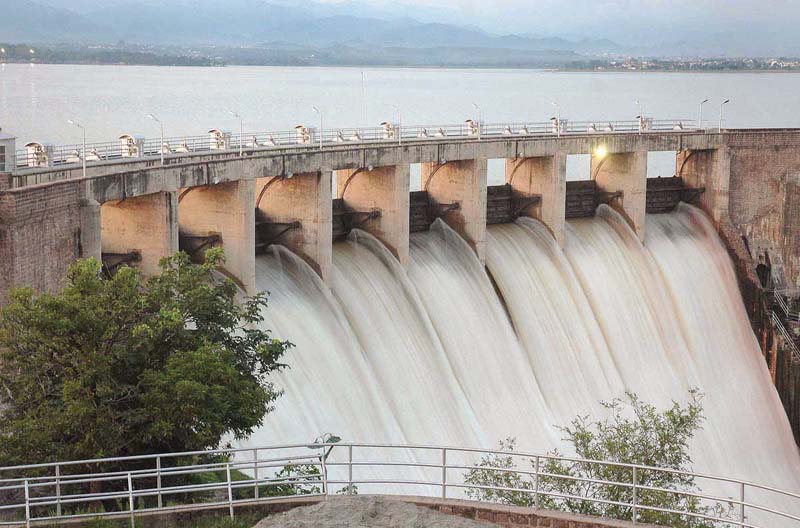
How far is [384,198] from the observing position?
1699 inches

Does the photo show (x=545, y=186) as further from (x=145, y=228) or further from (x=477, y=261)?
(x=145, y=228)

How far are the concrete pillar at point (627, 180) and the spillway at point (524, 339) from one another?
713 millimetres

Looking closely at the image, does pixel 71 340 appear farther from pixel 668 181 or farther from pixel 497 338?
pixel 668 181

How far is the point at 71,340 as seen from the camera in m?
21.4

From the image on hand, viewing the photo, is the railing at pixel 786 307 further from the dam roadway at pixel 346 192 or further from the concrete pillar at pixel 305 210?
the concrete pillar at pixel 305 210

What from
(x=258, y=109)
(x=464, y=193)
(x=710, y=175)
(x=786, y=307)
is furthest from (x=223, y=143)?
(x=258, y=109)

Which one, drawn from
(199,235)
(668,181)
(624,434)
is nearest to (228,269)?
(199,235)

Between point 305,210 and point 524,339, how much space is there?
375 inches

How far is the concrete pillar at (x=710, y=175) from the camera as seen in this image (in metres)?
56.8

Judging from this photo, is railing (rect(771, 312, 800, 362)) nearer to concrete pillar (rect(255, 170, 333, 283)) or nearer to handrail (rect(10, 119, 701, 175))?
handrail (rect(10, 119, 701, 175))

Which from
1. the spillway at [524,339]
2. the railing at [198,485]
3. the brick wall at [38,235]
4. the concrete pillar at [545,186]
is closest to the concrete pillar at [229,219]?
the spillway at [524,339]

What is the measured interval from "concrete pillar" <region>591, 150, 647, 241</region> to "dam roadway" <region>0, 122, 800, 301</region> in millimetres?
58

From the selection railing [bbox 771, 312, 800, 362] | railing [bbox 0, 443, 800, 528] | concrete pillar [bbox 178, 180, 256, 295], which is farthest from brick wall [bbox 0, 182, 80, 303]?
railing [bbox 771, 312, 800, 362]

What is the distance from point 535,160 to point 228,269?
19184mm
